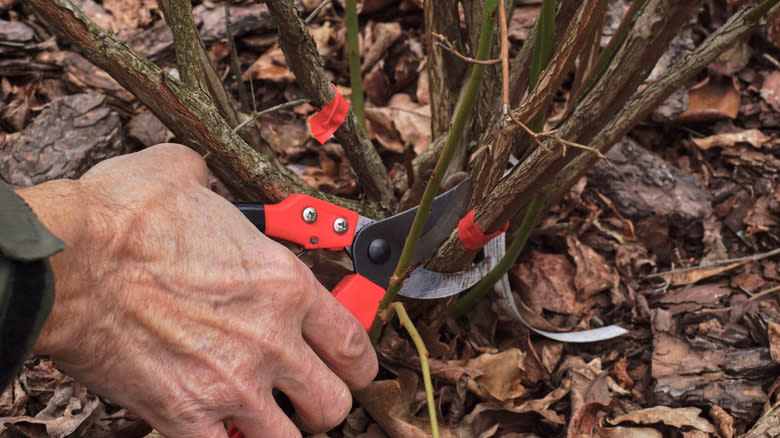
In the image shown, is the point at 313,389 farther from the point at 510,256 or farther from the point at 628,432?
the point at 628,432

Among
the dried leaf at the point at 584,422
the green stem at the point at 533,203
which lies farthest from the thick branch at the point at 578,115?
the dried leaf at the point at 584,422

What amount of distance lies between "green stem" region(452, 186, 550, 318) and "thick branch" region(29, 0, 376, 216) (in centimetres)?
54

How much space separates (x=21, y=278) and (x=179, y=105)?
1.84ft

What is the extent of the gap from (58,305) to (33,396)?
2.60ft

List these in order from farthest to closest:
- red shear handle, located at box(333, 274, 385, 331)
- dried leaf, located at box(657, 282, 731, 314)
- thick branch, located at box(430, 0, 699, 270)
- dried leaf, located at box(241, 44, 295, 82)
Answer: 1. dried leaf, located at box(241, 44, 295, 82)
2. dried leaf, located at box(657, 282, 731, 314)
3. red shear handle, located at box(333, 274, 385, 331)
4. thick branch, located at box(430, 0, 699, 270)

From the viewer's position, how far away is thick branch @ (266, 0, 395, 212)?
4.42 feet

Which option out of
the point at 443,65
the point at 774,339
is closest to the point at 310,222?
the point at 443,65

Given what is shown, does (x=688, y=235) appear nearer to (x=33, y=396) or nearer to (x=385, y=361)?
(x=385, y=361)

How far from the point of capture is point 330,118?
1.54 meters

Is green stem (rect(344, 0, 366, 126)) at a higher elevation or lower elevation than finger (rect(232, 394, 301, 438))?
higher

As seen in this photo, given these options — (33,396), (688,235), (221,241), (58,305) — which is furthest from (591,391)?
(33,396)

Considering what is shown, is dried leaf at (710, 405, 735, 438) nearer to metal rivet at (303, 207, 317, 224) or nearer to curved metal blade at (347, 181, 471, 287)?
curved metal blade at (347, 181, 471, 287)

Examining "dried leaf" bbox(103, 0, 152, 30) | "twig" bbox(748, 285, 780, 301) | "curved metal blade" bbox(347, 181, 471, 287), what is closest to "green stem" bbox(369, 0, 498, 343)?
"curved metal blade" bbox(347, 181, 471, 287)

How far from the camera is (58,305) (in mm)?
1001
